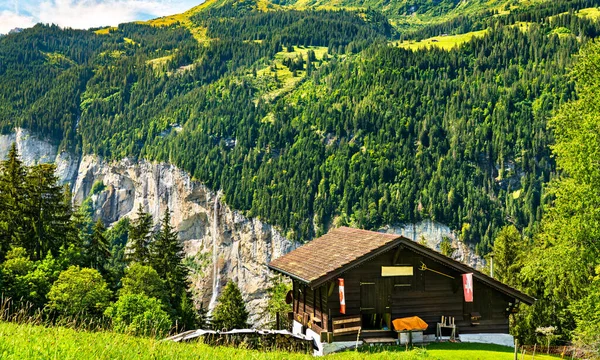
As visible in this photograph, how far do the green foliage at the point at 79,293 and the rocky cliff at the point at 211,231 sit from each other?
3570 inches

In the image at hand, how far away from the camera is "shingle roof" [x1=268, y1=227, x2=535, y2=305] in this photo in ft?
74.2

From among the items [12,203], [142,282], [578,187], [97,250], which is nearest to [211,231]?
[97,250]

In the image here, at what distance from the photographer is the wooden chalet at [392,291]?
22984mm

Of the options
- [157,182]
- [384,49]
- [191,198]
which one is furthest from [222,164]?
[384,49]

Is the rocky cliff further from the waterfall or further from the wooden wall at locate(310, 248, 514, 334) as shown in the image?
the wooden wall at locate(310, 248, 514, 334)

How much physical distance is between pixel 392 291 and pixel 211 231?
13933 centimetres

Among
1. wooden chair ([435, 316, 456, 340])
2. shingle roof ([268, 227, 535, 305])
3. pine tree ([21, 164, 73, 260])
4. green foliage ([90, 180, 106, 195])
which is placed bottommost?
wooden chair ([435, 316, 456, 340])

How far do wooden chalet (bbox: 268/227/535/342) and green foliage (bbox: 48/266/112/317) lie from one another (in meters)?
18.1

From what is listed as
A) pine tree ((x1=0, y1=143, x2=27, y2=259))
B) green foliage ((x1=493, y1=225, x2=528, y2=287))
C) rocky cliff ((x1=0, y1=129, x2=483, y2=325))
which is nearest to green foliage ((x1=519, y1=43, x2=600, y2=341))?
green foliage ((x1=493, y1=225, x2=528, y2=287))

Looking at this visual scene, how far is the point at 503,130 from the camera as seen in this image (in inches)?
5625

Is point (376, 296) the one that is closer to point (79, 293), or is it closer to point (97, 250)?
point (79, 293)

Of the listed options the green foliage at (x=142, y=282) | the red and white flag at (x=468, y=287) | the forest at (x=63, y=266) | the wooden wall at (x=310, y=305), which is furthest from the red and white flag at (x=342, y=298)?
the green foliage at (x=142, y=282)

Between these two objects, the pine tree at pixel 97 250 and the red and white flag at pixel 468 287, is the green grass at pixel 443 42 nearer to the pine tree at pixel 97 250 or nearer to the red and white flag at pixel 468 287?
the pine tree at pixel 97 250

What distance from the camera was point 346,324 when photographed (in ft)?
75.4
